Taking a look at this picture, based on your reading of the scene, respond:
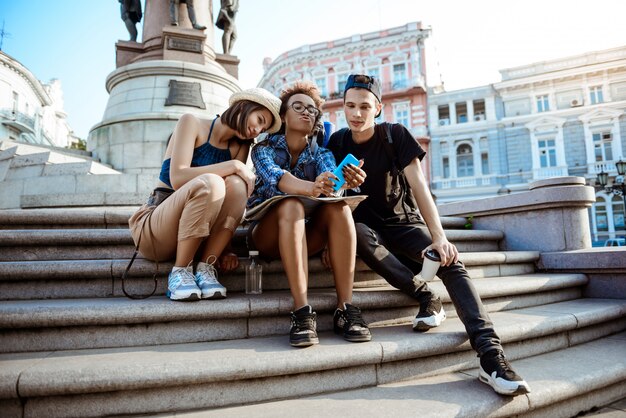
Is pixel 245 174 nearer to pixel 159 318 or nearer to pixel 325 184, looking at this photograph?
pixel 325 184

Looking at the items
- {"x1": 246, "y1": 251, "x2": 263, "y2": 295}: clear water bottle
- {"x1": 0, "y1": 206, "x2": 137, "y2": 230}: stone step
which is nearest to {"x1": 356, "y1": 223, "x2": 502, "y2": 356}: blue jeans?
{"x1": 246, "y1": 251, "x2": 263, "y2": 295}: clear water bottle

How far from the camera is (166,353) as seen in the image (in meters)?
1.94

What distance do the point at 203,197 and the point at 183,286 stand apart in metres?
0.57

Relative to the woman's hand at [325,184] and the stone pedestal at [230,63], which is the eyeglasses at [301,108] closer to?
the woman's hand at [325,184]

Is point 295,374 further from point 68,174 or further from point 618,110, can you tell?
point 618,110

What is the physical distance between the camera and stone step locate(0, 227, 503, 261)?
295 cm

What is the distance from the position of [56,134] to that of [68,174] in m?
50.3

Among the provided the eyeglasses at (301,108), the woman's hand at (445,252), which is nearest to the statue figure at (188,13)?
the eyeglasses at (301,108)

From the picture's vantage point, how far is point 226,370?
1779 millimetres

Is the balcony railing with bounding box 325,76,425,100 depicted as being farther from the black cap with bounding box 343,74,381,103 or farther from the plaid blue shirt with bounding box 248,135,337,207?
the plaid blue shirt with bounding box 248,135,337,207

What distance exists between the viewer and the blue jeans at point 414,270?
2.11m

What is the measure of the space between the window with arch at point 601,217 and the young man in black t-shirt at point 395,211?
984 inches

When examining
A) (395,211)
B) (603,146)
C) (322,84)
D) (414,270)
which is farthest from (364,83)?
(322,84)

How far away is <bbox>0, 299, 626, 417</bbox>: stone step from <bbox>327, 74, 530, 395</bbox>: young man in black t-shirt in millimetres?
264
